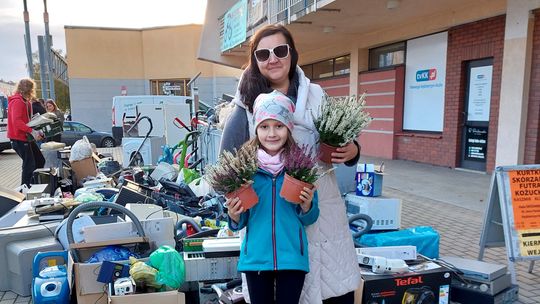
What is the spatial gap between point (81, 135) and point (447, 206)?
51.8 ft

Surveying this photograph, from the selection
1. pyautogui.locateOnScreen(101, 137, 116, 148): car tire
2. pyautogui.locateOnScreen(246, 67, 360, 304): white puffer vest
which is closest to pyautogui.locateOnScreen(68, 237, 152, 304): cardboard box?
pyautogui.locateOnScreen(246, 67, 360, 304): white puffer vest

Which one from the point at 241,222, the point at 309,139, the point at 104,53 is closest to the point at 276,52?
the point at 309,139

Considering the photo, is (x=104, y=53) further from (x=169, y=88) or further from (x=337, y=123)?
(x=337, y=123)

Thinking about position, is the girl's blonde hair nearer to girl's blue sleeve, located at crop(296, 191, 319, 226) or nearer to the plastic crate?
the plastic crate

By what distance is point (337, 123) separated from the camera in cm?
170

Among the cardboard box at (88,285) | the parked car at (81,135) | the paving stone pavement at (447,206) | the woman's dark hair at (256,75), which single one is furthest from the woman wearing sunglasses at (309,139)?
the parked car at (81,135)

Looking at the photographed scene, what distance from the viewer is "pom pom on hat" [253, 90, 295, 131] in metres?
1.67

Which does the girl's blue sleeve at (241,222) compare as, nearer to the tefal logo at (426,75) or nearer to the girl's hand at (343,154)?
the girl's hand at (343,154)

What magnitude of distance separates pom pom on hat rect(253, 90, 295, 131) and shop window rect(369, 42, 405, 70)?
9.49 m

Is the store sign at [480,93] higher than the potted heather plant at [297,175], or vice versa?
the store sign at [480,93]

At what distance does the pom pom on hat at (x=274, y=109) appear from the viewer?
1674 millimetres

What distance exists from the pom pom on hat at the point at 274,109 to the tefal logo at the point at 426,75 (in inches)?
339

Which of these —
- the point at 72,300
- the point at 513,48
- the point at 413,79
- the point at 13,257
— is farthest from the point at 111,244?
the point at 413,79

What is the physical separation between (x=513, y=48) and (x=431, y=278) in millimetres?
5807
